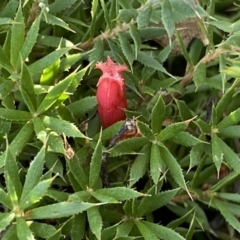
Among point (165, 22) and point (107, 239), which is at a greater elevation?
point (165, 22)

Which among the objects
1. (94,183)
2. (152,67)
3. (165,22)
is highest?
(165,22)

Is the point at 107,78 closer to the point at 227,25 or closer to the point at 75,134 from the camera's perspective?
the point at 75,134

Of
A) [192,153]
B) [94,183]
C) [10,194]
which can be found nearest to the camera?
[10,194]

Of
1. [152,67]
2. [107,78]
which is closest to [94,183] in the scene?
[107,78]

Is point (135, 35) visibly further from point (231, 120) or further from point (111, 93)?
point (231, 120)

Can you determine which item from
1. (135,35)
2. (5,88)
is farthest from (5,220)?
(135,35)

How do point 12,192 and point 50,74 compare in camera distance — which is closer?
point 12,192
